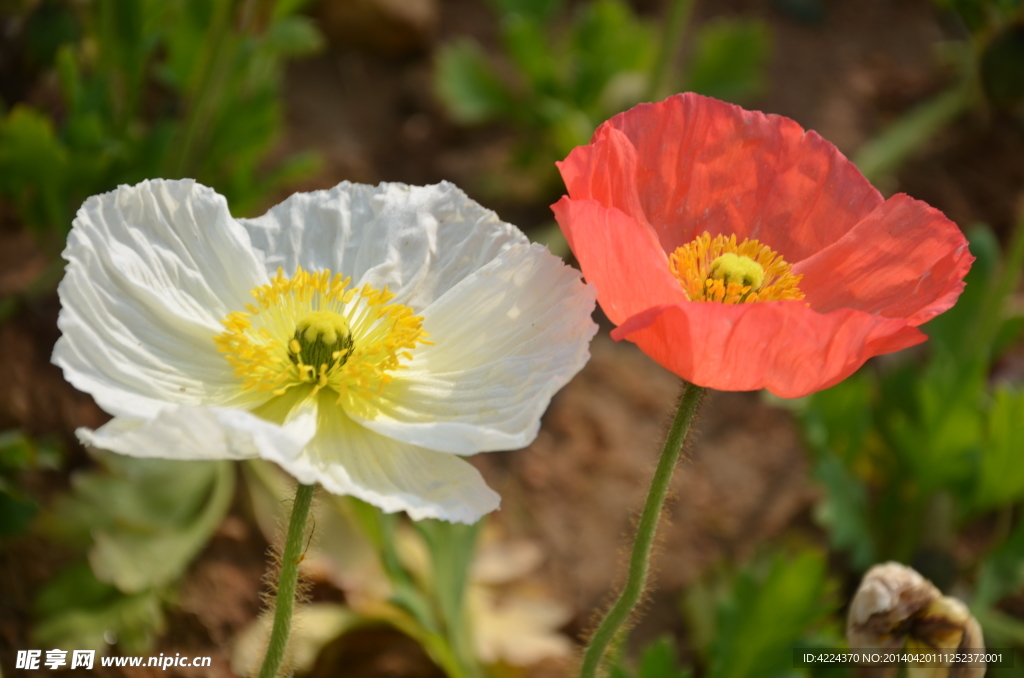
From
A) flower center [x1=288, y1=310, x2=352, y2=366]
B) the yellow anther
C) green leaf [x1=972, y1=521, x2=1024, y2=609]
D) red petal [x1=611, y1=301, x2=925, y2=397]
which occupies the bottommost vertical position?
red petal [x1=611, y1=301, x2=925, y2=397]

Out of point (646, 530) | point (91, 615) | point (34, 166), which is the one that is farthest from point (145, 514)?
point (646, 530)

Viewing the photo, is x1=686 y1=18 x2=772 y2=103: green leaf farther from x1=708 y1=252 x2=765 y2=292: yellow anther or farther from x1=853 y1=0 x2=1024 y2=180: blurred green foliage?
x1=708 y1=252 x2=765 y2=292: yellow anther

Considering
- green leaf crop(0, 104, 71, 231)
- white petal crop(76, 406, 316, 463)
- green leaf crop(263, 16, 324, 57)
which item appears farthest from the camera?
green leaf crop(263, 16, 324, 57)

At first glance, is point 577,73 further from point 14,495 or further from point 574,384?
point 14,495

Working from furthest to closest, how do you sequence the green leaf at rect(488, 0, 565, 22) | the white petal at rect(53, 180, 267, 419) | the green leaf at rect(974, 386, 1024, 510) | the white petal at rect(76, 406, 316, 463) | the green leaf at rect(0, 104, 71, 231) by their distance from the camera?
the green leaf at rect(488, 0, 565, 22) < the green leaf at rect(974, 386, 1024, 510) < the green leaf at rect(0, 104, 71, 231) < the white petal at rect(53, 180, 267, 419) < the white petal at rect(76, 406, 316, 463)

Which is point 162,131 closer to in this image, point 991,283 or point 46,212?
point 46,212

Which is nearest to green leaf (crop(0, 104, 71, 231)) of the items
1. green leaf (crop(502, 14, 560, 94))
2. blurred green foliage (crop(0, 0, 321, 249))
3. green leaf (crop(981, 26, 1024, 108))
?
blurred green foliage (crop(0, 0, 321, 249))

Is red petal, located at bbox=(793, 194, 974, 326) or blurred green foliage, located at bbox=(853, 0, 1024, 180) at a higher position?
blurred green foliage, located at bbox=(853, 0, 1024, 180)

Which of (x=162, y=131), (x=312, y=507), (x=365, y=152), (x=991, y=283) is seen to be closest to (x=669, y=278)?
(x=312, y=507)
